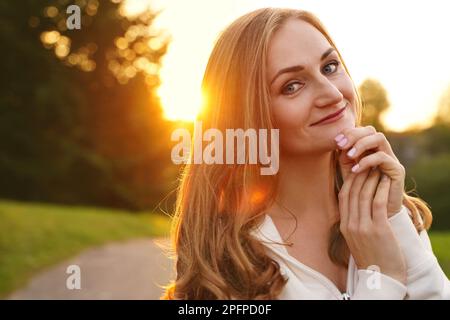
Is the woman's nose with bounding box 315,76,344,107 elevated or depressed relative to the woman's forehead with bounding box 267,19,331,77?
depressed

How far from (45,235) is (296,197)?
11.3 metres

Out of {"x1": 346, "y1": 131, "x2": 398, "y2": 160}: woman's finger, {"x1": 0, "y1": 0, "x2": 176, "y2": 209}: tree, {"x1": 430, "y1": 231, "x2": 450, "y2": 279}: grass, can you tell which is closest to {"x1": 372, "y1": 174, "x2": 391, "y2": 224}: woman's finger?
{"x1": 346, "y1": 131, "x2": 398, "y2": 160}: woman's finger

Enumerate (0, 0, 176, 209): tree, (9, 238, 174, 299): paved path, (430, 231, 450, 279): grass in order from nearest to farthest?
(430, 231, 450, 279): grass → (9, 238, 174, 299): paved path → (0, 0, 176, 209): tree

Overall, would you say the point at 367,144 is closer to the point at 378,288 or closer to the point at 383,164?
the point at 383,164

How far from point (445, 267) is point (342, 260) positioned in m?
5.34

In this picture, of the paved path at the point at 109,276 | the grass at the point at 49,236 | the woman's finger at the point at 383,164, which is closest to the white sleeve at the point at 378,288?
the woman's finger at the point at 383,164

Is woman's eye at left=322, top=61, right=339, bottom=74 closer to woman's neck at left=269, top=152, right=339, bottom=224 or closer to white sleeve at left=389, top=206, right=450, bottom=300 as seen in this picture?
woman's neck at left=269, top=152, right=339, bottom=224

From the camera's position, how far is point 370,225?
187 cm

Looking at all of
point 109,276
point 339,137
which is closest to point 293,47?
point 339,137

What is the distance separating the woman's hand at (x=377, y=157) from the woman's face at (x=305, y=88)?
76mm

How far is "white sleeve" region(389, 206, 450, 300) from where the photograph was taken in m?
1.86

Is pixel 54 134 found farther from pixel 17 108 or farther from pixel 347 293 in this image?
pixel 347 293
